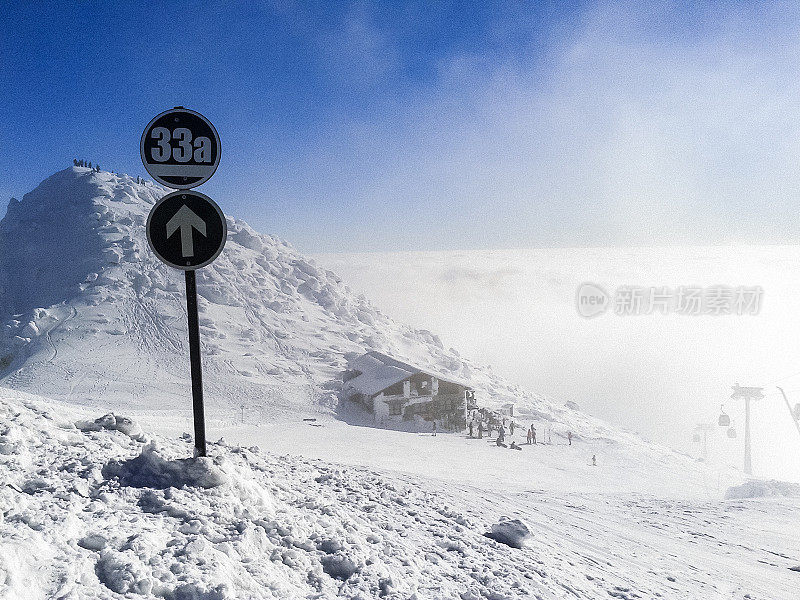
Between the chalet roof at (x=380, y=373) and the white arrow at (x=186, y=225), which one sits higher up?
the white arrow at (x=186, y=225)

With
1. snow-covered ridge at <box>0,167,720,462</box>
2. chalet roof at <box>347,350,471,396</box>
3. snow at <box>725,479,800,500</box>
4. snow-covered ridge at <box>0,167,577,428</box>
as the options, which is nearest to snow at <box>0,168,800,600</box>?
snow at <box>725,479,800,500</box>

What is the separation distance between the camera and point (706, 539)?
9.38 m

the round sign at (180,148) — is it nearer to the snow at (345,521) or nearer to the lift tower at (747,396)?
the snow at (345,521)

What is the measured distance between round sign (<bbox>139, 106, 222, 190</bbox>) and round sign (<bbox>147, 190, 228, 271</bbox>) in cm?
19

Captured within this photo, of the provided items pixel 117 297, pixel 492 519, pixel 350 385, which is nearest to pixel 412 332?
pixel 350 385

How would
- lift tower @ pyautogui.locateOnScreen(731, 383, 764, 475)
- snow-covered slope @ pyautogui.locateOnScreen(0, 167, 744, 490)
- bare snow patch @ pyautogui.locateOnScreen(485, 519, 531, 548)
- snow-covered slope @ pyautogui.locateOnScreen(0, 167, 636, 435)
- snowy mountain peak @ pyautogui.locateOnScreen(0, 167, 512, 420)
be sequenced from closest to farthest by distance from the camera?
bare snow patch @ pyautogui.locateOnScreen(485, 519, 531, 548)
lift tower @ pyautogui.locateOnScreen(731, 383, 764, 475)
snow-covered slope @ pyautogui.locateOnScreen(0, 167, 744, 490)
snow-covered slope @ pyautogui.locateOnScreen(0, 167, 636, 435)
snowy mountain peak @ pyautogui.locateOnScreen(0, 167, 512, 420)

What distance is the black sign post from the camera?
15.5 ft

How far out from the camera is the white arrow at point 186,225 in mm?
4766

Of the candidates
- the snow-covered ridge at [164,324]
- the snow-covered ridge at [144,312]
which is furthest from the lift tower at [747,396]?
the snow-covered ridge at [144,312]

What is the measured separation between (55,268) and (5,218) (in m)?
30.2

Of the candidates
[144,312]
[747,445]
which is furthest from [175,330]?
[747,445]

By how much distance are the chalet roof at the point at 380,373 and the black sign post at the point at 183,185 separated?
35372 mm

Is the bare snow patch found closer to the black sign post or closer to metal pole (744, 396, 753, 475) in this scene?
the black sign post

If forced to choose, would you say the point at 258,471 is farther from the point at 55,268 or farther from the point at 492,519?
the point at 55,268
